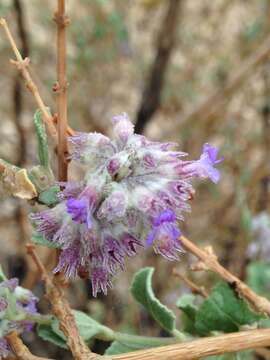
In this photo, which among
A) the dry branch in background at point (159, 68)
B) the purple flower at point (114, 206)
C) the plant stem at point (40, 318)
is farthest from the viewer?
the dry branch in background at point (159, 68)

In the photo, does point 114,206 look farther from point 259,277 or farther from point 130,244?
point 259,277

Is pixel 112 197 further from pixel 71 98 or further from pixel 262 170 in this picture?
pixel 71 98

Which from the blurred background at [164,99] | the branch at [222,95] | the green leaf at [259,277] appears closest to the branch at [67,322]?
the green leaf at [259,277]

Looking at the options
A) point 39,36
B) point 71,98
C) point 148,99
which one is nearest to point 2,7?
point 148,99

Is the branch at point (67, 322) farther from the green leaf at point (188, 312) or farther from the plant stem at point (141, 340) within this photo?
the green leaf at point (188, 312)

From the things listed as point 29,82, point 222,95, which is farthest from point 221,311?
point 222,95

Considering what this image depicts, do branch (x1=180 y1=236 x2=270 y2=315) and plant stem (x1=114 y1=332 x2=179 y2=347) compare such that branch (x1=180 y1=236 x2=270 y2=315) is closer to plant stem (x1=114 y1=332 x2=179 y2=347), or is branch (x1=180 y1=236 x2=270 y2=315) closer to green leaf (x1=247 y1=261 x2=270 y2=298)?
plant stem (x1=114 y1=332 x2=179 y2=347)

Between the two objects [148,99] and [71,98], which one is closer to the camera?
[148,99]
